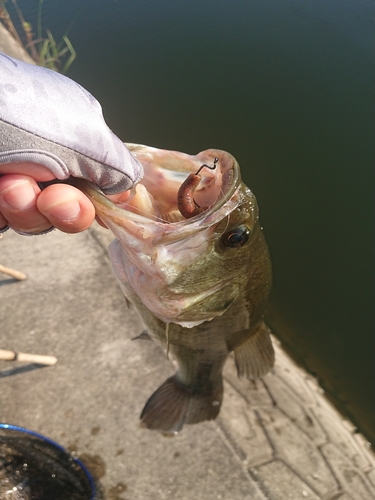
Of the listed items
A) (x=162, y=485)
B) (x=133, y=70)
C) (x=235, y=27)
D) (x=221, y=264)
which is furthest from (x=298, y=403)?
(x=235, y=27)

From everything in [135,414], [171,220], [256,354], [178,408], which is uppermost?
[171,220]

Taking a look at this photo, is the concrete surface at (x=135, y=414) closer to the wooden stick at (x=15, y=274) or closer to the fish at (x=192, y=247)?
the wooden stick at (x=15, y=274)

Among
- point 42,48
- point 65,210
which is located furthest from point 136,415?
point 42,48

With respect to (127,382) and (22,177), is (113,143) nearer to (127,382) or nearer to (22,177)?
(22,177)

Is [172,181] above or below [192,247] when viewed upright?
above

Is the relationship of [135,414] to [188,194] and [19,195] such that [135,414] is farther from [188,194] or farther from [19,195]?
[19,195]

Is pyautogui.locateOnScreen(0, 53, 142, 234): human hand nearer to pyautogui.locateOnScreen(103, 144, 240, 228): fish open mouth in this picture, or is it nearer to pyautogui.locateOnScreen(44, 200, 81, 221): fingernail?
pyautogui.locateOnScreen(44, 200, 81, 221): fingernail

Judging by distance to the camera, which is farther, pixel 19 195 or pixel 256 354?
pixel 256 354
